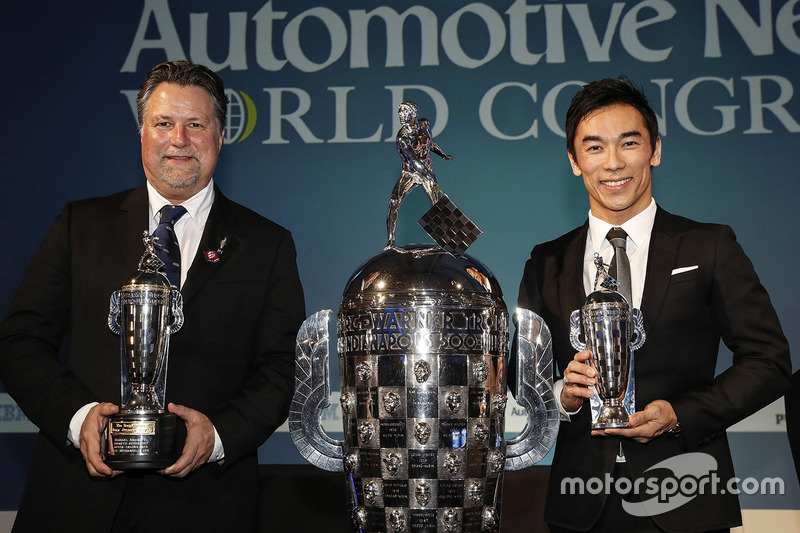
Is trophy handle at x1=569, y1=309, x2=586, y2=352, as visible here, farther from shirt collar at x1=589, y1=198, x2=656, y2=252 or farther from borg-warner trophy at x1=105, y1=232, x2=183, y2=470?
borg-warner trophy at x1=105, y1=232, x2=183, y2=470

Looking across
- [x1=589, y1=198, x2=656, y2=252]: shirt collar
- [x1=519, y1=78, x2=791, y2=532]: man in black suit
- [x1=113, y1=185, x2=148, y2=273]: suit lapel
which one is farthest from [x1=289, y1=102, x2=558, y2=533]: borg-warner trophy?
[x1=113, y1=185, x2=148, y2=273]: suit lapel

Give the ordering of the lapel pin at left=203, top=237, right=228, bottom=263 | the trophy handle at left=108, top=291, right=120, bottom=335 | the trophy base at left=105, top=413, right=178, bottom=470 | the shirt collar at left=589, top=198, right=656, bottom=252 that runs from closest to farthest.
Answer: the trophy base at left=105, top=413, right=178, bottom=470 < the trophy handle at left=108, top=291, right=120, bottom=335 < the lapel pin at left=203, top=237, right=228, bottom=263 < the shirt collar at left=589, top=198, right=656, bottom=252

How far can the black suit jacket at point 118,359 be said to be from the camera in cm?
215

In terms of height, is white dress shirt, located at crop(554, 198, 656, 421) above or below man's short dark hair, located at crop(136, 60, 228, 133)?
below

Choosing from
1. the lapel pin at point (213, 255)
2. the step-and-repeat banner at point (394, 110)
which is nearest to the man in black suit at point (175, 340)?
the lapel pin at point (213, 255)

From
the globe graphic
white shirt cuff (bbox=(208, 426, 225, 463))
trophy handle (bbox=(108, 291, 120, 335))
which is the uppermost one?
the globe graphic

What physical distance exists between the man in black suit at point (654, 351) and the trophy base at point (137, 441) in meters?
0.93

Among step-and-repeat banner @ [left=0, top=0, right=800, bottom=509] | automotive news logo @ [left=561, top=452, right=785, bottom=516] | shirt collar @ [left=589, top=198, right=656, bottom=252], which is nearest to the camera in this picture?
automotive news logo @ [left=561, top=452, right=785, bottom=516]

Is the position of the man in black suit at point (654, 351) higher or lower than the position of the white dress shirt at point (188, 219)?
lower

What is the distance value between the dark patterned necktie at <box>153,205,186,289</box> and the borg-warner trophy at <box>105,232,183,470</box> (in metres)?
0.12

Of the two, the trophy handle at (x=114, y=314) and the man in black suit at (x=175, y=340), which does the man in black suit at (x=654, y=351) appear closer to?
the man in black suit at (x=175, y=340)

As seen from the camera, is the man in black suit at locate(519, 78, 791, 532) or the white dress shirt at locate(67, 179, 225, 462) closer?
the man in black suit at locate(519, 78, 791, 532)

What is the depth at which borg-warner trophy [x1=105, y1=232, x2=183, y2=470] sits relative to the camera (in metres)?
1.93

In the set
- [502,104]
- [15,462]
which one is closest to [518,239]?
[502,104]
